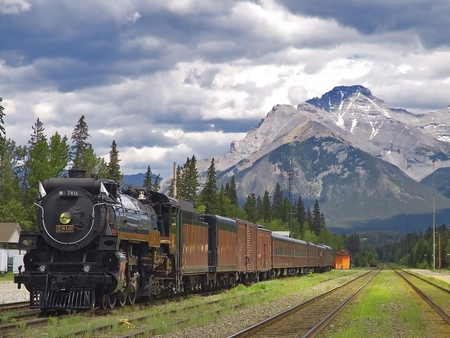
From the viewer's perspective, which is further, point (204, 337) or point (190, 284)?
point (190, 284)

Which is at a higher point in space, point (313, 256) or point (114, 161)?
point (114, 161)

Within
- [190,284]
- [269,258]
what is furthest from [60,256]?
[269,258]

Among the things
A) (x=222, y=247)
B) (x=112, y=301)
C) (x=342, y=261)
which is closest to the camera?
(x=112, y=301)

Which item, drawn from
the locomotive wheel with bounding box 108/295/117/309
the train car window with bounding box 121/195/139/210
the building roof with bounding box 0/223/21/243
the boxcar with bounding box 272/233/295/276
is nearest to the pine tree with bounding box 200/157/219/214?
the building roof with bounding box 0/223/21/243

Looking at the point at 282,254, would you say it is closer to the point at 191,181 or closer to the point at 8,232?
the point at 8,232

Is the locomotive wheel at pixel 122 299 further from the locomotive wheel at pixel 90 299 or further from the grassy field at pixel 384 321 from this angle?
the grassy field at pixel 384 321

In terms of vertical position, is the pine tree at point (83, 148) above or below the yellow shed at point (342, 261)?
above

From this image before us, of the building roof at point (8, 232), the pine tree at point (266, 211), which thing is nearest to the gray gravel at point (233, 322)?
the building roof at point (8, 232)

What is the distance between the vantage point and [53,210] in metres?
22.9

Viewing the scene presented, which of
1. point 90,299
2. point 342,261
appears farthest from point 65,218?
point 342,261

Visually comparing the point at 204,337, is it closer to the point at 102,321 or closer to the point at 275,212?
the point at 102,321

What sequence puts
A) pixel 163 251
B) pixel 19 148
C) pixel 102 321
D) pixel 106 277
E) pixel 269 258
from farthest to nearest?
1. pixel 19 148
2. pixel 269 258
3. pixel 163 251
4. pixel 106 277
5. pixel 102 321

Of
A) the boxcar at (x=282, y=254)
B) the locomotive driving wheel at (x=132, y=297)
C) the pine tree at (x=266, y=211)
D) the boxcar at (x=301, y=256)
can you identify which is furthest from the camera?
the pine tree at (x=266, y=211)

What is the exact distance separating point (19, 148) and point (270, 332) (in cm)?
11434
